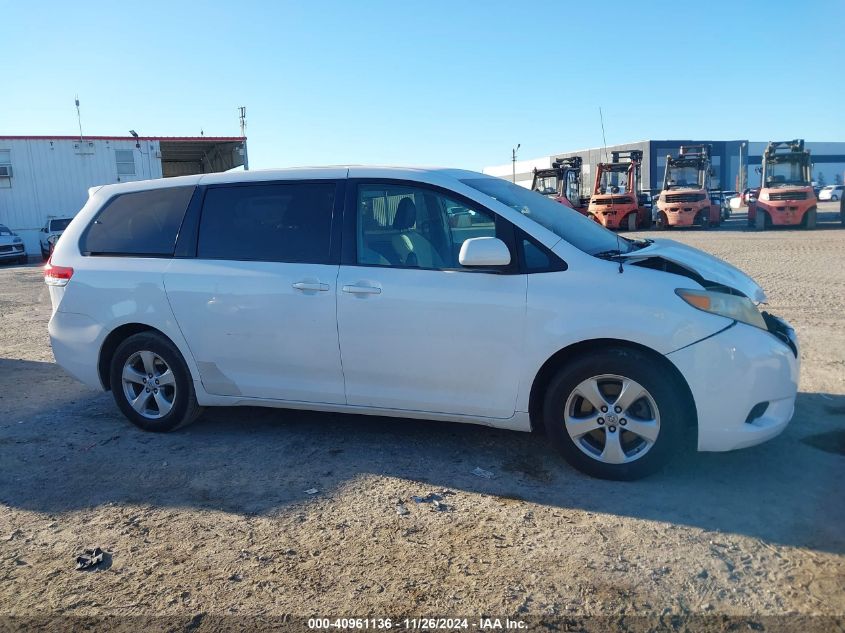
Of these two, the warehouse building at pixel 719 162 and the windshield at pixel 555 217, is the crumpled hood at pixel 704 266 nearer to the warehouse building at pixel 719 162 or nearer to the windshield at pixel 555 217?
the windshield at pixel 555 217

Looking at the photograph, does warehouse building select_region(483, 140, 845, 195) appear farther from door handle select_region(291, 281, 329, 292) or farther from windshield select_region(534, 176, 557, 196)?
door handle select_region(291, 281, 329, 292)

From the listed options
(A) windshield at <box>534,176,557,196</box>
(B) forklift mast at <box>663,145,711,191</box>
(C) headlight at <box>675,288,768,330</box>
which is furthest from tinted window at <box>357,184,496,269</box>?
(B) forklift mast at <box>663,145,711,191</box>

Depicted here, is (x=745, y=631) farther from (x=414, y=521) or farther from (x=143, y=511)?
(x=143, y=511)

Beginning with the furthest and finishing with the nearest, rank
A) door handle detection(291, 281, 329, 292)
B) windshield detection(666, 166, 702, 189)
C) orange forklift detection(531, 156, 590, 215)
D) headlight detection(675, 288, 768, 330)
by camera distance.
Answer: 1. windshield detection(666, 166, 702, 189)
2. orange forklift detection(531, 156, 590, 215)
3. door handle detection(291, 281, 329, 292)
4. headlight detection(675, 288, 768, 330)

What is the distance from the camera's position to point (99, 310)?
5160 mm

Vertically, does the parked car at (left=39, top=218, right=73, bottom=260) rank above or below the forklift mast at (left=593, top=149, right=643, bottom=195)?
below

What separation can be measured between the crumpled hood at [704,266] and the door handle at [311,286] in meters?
1.86

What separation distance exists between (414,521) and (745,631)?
162 centimetres

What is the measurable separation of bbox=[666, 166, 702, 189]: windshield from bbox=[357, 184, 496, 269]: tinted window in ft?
88.9

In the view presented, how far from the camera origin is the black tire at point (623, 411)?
381 centimetres

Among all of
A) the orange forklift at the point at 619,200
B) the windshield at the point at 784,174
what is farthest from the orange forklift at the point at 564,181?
the windshield at the point at 784,174

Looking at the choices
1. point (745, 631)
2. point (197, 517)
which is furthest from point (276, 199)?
point (745, 631)

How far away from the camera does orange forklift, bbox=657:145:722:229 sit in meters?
28.3

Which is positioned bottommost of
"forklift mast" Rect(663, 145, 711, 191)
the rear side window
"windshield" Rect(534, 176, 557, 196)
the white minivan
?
the white minivan
